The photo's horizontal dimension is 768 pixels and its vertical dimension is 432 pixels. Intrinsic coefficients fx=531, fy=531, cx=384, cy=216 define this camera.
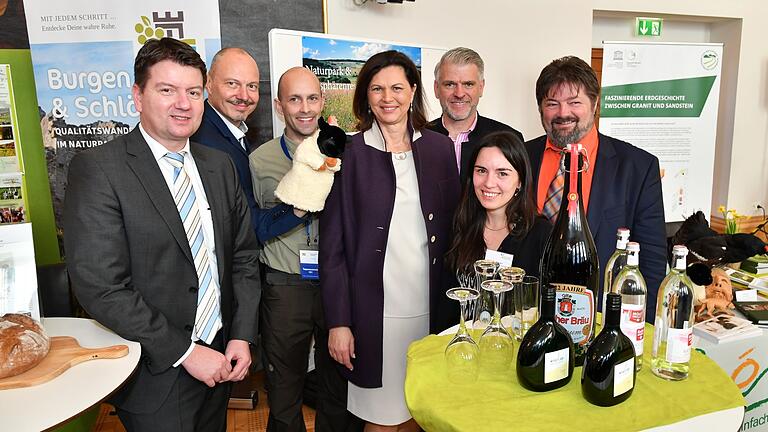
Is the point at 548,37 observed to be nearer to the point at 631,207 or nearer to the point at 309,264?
the point at 631,207

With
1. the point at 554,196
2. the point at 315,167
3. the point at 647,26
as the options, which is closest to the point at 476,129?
the point at 554,196

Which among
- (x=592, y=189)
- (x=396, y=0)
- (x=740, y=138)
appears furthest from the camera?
(x=740, y=138)

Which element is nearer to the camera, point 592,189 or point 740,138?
point 592,189

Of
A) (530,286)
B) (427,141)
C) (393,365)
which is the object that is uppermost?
(427,141)

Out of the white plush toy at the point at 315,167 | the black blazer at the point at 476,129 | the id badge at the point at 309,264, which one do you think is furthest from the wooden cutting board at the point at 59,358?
the black blazer at the point at 476,129

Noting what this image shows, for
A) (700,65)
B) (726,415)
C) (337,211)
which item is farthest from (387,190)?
(700,65)

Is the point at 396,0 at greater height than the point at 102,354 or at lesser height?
greater

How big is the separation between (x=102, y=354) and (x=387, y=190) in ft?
3.21

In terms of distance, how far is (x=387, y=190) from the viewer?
183 cm

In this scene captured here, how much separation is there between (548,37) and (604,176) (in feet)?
9.60

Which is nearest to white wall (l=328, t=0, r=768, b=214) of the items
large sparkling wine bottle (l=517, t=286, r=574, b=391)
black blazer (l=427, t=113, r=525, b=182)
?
black blazer (l=427, t=113, r=525, b=182)

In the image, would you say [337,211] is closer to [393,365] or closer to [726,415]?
[393,365]

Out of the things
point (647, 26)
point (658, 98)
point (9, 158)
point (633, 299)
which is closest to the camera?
point (633, 299)

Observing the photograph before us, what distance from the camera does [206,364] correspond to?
5.10 ft
